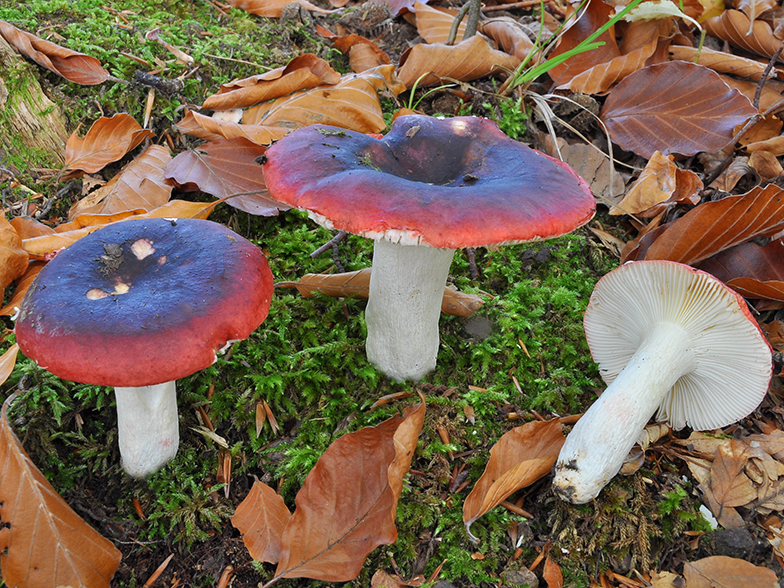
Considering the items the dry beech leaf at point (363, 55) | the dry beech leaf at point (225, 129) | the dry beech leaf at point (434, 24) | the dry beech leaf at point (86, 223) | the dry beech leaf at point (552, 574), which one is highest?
the dry beech leaf at point (434, 24)

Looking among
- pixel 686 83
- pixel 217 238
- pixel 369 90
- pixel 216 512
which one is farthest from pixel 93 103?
pixel 686 83

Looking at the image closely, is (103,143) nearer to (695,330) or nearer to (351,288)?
(351,288)

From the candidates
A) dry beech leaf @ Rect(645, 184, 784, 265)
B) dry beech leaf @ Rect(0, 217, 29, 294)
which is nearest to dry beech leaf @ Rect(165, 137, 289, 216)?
dry beech leaf @ Rect(0, 217, 29, 294)

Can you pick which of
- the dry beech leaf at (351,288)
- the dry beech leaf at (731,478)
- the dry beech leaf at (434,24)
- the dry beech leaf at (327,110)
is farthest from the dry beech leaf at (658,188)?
the dry beech leaf at (434,24)

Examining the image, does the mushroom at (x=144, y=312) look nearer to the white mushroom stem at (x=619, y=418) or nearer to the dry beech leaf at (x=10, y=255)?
the dry beech leaf at (x=10, y=255)

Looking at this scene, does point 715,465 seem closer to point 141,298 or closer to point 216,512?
point 216,512

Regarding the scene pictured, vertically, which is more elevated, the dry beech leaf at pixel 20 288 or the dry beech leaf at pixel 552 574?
the dry beech leaf at pixel 20 288

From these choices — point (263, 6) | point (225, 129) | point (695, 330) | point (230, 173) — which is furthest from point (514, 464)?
point (263, 6)
